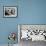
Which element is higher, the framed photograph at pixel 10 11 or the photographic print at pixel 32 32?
the framed photograph at pixel 10 11

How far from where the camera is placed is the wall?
3.97 m

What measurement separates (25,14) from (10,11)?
434 mm

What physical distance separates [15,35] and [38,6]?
105 centimetres

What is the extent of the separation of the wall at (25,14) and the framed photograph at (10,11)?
3.6 inches

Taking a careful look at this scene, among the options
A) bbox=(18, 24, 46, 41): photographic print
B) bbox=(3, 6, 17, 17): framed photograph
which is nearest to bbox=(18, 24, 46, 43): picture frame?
bbox=(18, 24, 46, 41): photographic print

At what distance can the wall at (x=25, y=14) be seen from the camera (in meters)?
3.97

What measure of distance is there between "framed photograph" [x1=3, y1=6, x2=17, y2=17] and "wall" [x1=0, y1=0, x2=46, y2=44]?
0.30 ft

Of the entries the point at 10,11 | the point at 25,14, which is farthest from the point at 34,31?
the point at 10,11

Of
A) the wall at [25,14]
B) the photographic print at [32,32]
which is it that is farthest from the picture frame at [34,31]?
the wall at [25,14]

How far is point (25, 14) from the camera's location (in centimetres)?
399

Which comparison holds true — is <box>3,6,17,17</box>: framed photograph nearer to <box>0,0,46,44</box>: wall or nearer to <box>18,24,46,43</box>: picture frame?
<box>0,0,46,44</box>: wall

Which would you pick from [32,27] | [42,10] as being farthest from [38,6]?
[32,27]

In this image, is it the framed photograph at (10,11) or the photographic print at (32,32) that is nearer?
the photographic print at (32,32)

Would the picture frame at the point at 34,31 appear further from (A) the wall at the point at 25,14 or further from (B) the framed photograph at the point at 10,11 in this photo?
(B) the framed photograph at the point at 10,11
